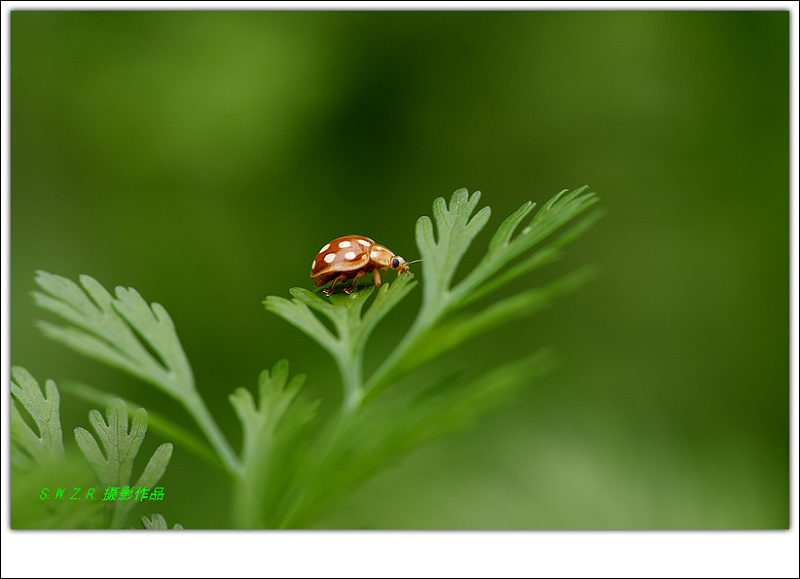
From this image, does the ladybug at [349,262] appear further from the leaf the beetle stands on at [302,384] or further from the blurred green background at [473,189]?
the blurred green background at [473,189]

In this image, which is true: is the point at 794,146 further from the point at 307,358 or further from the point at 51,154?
the point at 51,154

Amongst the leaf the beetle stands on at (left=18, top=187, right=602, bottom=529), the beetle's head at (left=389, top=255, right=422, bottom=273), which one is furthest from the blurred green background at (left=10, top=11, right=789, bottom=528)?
the leaf the beetle stands on at (left=18, top=187, right=602, bottom=529)

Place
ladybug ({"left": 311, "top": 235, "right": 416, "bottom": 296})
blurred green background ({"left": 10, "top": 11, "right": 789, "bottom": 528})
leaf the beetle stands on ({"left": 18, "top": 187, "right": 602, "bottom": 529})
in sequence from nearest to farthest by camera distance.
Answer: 1. leaf the beetle stands on ({"left": 18, "top": 187, "right": 602, "bottom": 529})
2. ladybug ({"left": 311, "top": 235, "right": 416, "bottom": 296})
3. blurred green background ({"left": 10, "top": 11, "right": 789, "bottom": 528})

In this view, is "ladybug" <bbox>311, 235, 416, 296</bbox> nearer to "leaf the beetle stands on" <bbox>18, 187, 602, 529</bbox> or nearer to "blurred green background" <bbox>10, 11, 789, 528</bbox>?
"leaf the beetle stands on" <bbox>18, 187, 602, 529</bbox>

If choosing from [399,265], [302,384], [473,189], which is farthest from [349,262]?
[473,189]

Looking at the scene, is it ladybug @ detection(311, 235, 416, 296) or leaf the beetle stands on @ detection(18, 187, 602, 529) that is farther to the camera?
ladybug @ detection(311, 235, 416, 296)

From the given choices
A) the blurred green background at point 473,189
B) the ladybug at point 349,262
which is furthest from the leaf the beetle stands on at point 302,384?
the blurred green background at point 473,189

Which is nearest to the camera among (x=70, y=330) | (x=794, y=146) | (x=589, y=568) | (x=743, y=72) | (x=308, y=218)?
(x=70, y=330)

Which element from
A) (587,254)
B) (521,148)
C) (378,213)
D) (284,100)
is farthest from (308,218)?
(587,254)
